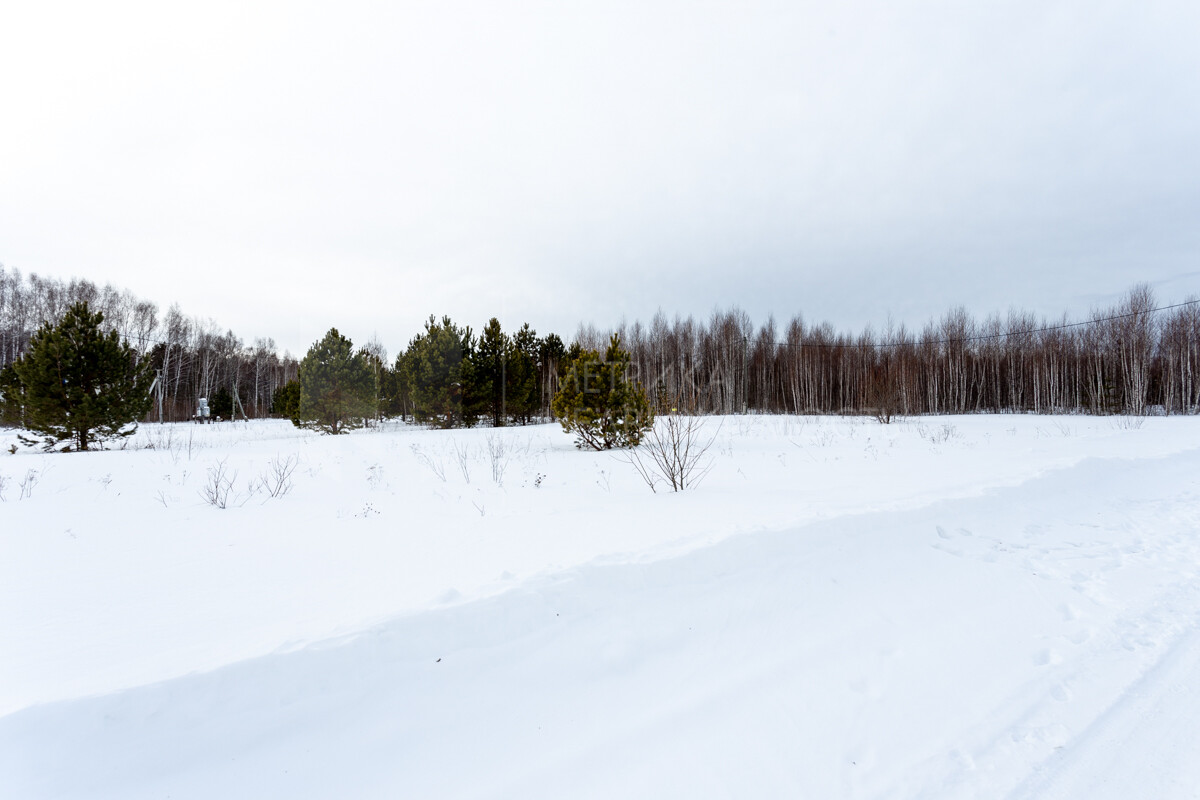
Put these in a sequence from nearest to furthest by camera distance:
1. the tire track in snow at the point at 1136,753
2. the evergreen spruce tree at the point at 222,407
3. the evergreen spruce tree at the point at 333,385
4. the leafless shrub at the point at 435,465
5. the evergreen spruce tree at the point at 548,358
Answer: the tire track in snow at the point at 1136,753 → the leafless shrub at the point at 435,465 → the evergreen spruce tree at the point at 333,385 → the evergreen spruce tree at the point at 548,358 → the evergreen spruce tree at the point at 222,407

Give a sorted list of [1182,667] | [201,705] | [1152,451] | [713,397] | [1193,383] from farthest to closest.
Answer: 1. [713,397]
2. [1193,383]
3. [1152,451]
4. [1182,667]
5. [201,705]

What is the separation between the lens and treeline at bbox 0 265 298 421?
2845 centimetres

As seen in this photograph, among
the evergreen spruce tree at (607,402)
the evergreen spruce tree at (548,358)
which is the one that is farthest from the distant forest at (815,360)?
the evergreen spruce tree at (607,402)

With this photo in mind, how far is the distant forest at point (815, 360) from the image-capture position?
25398 mm

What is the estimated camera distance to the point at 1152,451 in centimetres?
915

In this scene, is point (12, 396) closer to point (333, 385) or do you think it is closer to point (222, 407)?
point (333, 385)

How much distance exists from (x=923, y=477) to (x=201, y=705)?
7619mm

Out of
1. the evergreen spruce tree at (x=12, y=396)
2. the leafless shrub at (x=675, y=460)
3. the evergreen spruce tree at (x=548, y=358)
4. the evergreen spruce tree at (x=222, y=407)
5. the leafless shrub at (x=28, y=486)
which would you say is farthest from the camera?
the evergreen spruce tree at (x=222, y=407)

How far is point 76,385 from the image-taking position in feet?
40.5

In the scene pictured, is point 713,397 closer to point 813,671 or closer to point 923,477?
point 923,477

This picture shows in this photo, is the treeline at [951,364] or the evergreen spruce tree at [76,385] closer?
the evergreen spruce tree at [76,385]

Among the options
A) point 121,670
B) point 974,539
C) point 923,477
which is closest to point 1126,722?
point 974,539

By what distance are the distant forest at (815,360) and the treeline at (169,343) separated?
0.10 metres

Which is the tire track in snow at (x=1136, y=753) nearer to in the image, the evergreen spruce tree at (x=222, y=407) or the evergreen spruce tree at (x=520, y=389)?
the evergreen spruce tree at (x=520, y=389)
